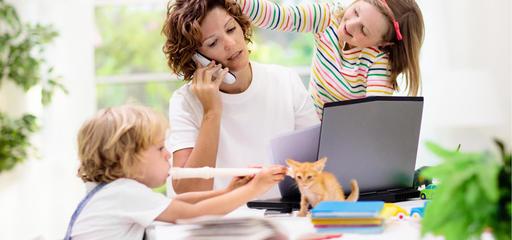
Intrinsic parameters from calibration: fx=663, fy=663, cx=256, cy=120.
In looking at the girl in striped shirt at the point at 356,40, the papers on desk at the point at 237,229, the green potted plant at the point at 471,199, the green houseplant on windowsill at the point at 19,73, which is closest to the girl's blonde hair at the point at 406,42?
the girl in striped shirt at the point at 356,40

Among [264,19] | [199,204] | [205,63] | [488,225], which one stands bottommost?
[199,204]

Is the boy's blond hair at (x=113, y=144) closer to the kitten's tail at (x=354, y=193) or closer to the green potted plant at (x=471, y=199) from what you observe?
the kitten's tail at (x=354, y=193)

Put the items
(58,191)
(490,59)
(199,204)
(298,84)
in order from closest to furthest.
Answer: (199,204) → (298,84) → (490,59) → (58,191)

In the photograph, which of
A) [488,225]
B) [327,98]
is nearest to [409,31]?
[327,98]

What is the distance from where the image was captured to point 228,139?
1.96m

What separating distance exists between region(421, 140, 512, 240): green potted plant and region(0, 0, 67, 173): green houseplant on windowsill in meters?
3.16

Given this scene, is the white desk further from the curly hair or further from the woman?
the curly hair

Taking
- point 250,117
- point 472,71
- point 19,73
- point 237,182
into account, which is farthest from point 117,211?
point 19,73

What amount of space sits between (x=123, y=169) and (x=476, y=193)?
2.98 feet

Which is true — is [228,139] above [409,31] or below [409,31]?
below

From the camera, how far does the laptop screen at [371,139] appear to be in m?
1.51

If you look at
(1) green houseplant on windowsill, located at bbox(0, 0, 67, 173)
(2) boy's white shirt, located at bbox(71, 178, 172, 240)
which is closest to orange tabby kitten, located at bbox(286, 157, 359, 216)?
(2) boy's white shirt, located at bbox(71, 178, 172, 240)

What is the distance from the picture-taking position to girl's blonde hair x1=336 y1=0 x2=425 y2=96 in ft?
5.86

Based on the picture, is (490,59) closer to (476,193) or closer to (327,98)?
(327,98)
